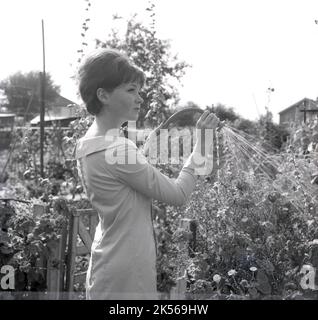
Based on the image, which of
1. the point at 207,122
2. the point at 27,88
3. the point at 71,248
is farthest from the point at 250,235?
the point at 27,88

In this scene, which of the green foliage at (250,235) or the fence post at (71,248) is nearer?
the green foliage at (250,235)

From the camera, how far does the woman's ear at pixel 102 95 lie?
4.75ft

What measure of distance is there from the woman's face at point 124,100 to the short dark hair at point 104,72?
0.01m

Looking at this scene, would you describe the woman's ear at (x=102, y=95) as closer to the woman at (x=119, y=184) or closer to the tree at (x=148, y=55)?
the woman at (x=119, y=184)

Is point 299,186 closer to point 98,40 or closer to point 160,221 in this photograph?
point 160,221

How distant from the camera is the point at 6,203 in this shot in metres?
3.05

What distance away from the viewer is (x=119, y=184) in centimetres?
141

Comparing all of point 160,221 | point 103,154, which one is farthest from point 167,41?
point 103,154

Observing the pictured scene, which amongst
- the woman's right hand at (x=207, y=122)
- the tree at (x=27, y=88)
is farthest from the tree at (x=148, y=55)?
the woman's right hand at (x=207, y=122)

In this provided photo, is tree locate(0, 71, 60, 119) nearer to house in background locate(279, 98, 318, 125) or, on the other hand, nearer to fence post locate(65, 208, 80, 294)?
house in background locate(279, 98, 318, 125)

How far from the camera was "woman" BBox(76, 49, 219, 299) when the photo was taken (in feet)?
4.56

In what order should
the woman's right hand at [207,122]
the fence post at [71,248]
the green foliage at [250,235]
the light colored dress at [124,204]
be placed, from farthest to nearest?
the fence post at [71,248] < the green foliage at [250,235] < the woman's right hand at [207,122] < the light colored dress at [124,204]

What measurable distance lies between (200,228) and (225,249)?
26 centimetres

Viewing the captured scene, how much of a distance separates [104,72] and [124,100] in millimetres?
99
